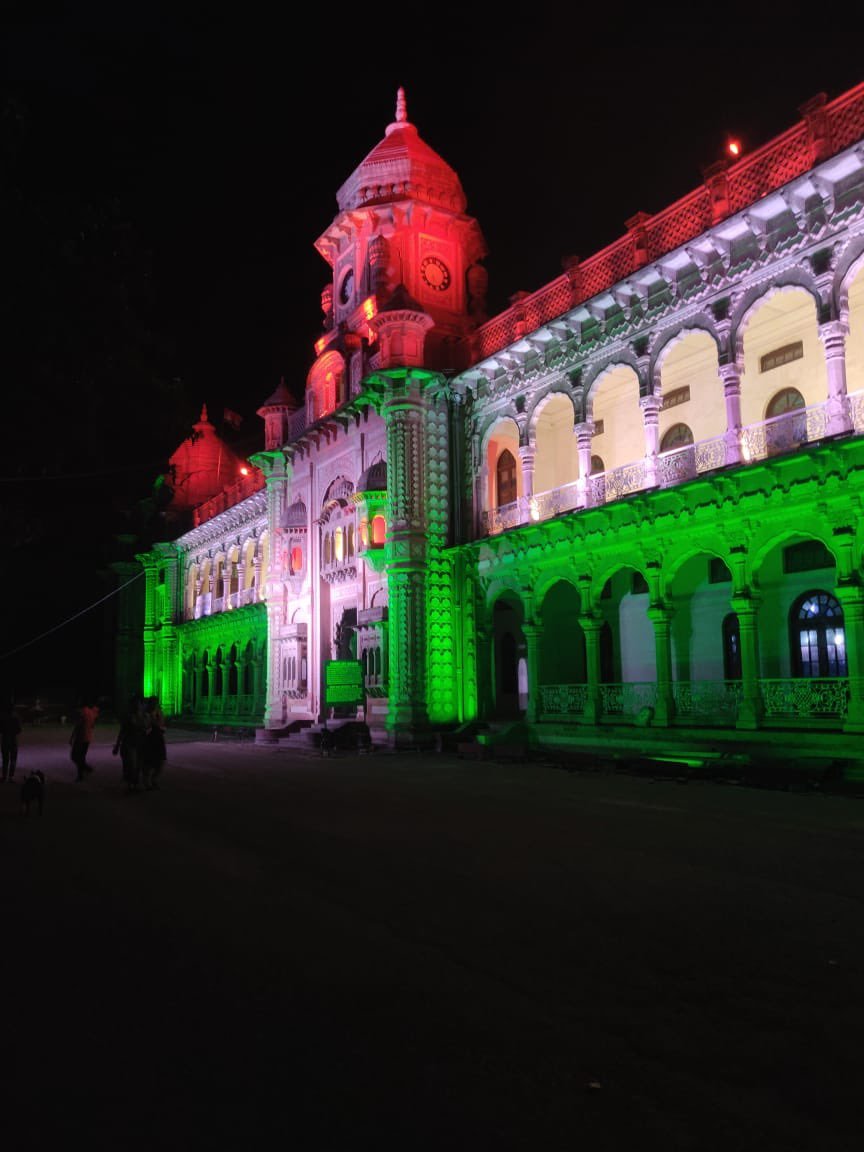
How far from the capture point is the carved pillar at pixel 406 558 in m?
23.5

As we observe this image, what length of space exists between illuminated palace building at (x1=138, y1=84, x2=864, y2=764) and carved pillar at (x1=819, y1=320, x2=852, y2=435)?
0.18ft

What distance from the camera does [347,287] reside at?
30891mm

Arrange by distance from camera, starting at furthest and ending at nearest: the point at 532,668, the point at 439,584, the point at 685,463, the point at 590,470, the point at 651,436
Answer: the point at 439,584 < the point at 532,668 < the point at 590,470 < the point at 651,436 < the point at 685,463

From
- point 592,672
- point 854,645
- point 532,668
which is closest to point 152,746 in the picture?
point 592,672

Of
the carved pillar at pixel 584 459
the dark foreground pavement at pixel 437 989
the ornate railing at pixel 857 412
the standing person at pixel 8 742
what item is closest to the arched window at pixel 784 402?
the ornate railing at pixel 857 412

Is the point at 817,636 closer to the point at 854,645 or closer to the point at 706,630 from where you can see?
the point at 706,630

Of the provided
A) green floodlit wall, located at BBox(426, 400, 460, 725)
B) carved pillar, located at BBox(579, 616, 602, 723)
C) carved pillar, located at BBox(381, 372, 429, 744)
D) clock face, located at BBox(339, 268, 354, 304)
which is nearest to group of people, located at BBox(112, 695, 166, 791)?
carved pillar, located at BBox(381, 372, 429, 744)

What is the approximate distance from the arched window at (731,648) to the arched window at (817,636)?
1375 millimetres

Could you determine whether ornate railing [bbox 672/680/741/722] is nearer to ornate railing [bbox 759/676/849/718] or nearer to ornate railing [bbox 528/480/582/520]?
ornate railing [bbox 759/676/849/718]

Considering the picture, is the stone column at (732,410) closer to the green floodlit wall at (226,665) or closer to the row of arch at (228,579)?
the row of arch at (228,579)

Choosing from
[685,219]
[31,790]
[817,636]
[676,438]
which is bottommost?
[31,790]

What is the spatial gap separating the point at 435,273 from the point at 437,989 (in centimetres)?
2712

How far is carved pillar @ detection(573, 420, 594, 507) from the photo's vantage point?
20217mm

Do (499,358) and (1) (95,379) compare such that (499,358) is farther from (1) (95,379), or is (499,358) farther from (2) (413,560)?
(1) (95,379)
